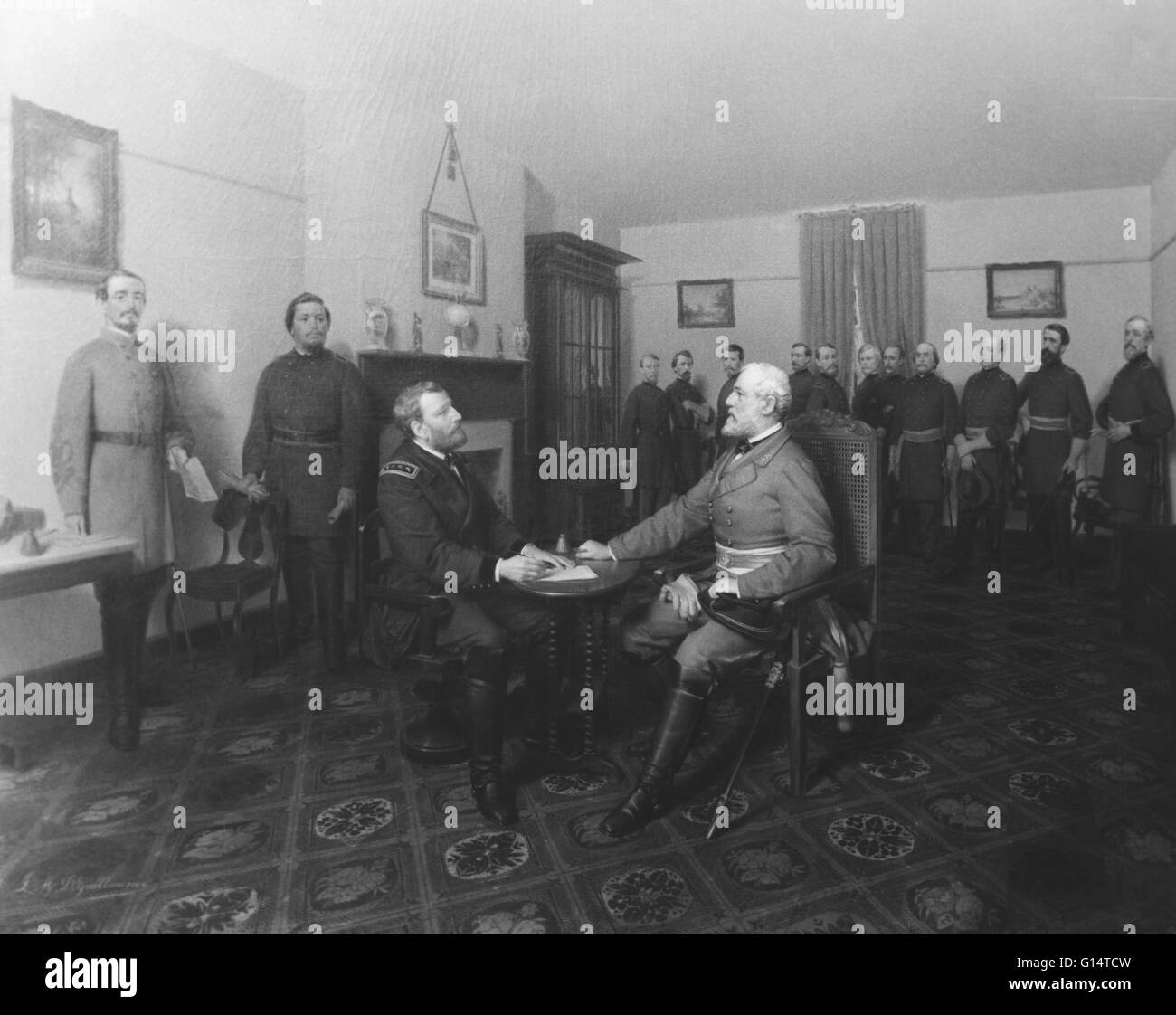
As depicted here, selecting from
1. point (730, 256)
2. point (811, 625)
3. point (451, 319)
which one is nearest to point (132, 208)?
point (451, 319)

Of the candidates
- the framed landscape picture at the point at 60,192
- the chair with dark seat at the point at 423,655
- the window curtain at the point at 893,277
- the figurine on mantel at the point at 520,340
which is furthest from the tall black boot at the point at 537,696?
the framed landscape picture at the point at 60,192

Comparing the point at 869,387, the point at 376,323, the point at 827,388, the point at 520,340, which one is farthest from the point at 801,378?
the point at 376,323

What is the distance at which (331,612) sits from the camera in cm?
258

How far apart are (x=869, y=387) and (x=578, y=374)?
1102 millimetres

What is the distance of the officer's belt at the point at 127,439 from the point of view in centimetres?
197

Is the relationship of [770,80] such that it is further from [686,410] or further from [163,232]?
[163,232]

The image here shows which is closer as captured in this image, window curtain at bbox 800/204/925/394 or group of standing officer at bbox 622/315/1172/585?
group of standing officer at bbox 622/315/1172/585

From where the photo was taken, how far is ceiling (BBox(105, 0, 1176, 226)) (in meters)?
1.79

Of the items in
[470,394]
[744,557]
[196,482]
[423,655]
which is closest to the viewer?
[423,655]

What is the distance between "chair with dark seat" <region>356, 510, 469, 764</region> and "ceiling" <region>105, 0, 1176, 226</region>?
1.20 m

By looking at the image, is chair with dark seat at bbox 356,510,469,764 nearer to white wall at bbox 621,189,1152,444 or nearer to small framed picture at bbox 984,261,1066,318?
white wall at bbox 621,189,1152,444

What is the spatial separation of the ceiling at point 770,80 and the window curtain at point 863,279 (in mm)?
71

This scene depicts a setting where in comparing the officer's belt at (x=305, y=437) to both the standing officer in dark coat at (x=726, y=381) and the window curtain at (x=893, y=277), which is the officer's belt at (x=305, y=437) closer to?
the standing officer in dark coat at (x=726, y=381)

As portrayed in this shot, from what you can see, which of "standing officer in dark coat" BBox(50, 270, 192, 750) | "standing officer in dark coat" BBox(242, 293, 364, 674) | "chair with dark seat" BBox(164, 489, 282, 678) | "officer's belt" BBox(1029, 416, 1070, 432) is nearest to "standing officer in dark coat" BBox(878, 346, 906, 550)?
"officer's belt" BBox(1029, 416, 1070, 432)
